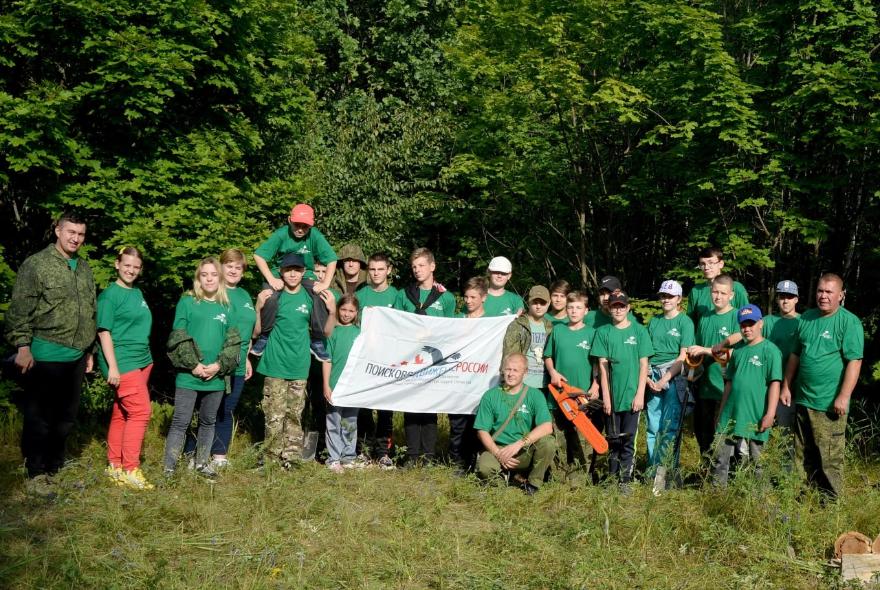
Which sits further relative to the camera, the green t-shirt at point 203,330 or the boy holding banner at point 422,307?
the boy holding banner at point 422,307

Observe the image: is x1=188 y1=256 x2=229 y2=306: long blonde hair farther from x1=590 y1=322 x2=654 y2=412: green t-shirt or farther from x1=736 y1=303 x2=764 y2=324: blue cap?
x1=736 y1=303 x2=764 y2=324: blue cap

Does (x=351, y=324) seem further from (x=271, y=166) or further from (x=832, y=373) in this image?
(x=271, y=166)

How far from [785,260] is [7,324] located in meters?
11.0

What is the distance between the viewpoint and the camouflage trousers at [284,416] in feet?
24.9

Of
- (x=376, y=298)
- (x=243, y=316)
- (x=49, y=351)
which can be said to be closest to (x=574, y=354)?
(x=376, y=298)

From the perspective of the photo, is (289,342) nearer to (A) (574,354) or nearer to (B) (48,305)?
(B) (48,305)

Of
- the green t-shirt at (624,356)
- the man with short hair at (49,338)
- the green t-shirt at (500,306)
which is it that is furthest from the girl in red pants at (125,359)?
the green t-shirt at (624,356)

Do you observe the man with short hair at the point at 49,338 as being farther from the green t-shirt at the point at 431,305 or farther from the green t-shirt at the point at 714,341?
the green t-shirt at the point at 714,341

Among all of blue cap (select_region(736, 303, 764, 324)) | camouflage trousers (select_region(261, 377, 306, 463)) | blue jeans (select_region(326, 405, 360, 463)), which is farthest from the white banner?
blue cap (select_region(736, 303, 764, 324))

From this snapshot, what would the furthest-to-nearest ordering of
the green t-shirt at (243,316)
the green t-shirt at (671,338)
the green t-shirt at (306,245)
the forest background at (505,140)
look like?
the forest background at (505,140), the green t-shirt at (306,245), the green t-shirt at (671,338), the green t-shirt at (243,316)

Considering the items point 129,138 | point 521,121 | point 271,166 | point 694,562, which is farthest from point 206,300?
point 521,121

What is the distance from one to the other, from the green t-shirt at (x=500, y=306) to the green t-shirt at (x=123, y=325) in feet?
11.1

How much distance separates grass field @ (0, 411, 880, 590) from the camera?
509 centimetres

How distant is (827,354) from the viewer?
22.6 feet
